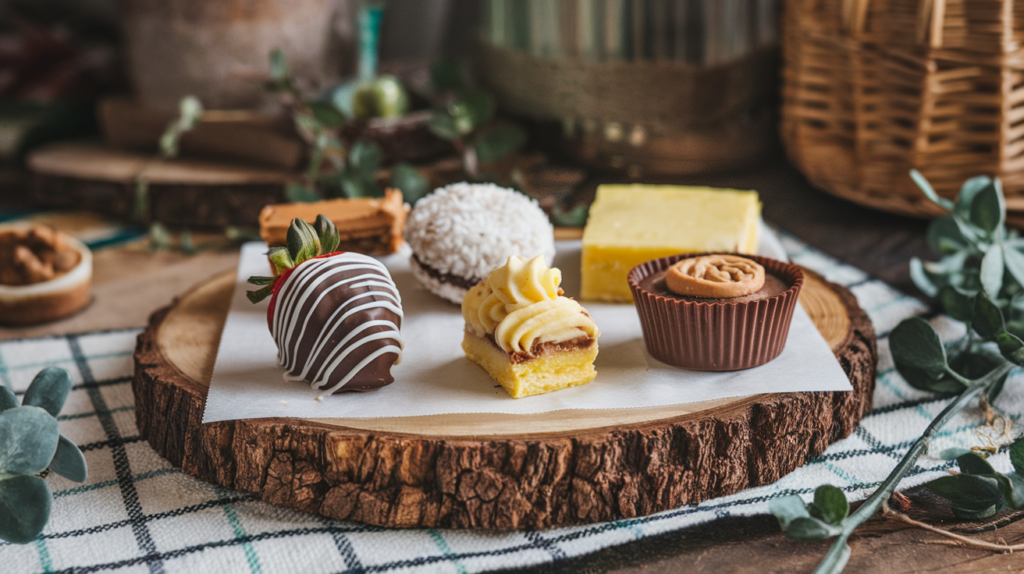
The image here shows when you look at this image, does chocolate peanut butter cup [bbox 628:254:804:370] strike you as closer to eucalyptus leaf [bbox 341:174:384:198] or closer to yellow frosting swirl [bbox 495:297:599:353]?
yellow frosting swirl [bbox 495:297:599:353]

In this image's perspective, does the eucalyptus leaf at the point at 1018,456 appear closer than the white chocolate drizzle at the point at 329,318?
Yes

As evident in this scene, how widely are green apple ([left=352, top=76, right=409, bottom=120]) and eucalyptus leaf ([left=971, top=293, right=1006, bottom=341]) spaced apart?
154 cm

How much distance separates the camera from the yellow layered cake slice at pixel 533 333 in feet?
4.53

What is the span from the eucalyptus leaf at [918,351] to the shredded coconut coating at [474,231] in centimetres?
65

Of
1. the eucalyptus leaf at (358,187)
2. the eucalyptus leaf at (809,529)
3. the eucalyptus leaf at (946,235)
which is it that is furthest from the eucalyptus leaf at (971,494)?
the eucalyptus leaf at (358,187)

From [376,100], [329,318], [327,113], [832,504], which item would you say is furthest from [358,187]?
[832,504]

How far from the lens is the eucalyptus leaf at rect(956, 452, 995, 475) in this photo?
1239 mm

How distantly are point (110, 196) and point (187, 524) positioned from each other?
158cm

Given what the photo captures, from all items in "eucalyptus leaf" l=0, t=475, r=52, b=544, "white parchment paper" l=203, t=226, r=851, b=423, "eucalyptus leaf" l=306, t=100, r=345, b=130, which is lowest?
"eucalyptus leaf" l=0, t=475, r=52, b=544

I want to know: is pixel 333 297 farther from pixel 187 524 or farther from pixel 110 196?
pixel 110 196

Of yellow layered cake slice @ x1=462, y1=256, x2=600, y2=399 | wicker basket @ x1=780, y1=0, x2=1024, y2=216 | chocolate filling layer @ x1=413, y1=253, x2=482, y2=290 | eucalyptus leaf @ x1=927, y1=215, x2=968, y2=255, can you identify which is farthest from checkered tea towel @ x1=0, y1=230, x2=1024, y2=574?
wicker basket @ x1=780, y1=0, x2=1024, y2=216

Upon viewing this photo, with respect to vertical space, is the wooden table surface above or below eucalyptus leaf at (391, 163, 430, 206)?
below

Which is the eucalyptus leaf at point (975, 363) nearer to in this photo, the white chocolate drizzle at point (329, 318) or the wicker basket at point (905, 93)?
the wicker basket at point (905, 93)

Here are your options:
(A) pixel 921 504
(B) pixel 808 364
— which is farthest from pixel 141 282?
(A) pixel 921 504
